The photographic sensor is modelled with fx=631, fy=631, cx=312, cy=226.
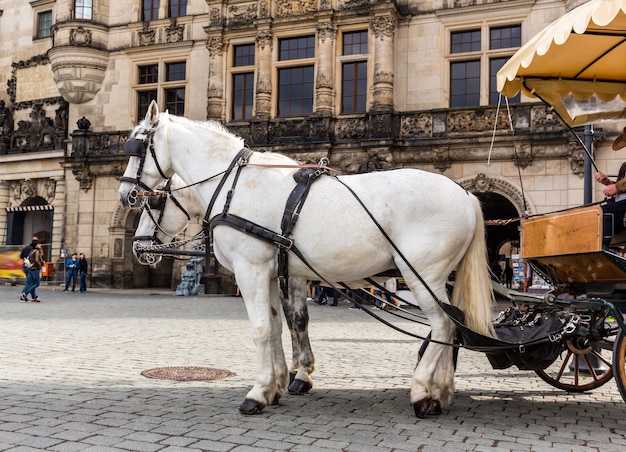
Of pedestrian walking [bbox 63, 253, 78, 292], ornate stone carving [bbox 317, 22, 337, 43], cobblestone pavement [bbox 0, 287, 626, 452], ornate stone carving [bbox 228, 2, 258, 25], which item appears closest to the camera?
cobblestone pavement [bbox 0, 287, 626, 452]

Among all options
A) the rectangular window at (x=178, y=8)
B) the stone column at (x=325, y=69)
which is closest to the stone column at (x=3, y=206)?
the rectangular window at (x=178, y=8)

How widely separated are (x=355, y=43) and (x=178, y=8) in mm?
8623

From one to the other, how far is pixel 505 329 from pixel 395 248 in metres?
1.29

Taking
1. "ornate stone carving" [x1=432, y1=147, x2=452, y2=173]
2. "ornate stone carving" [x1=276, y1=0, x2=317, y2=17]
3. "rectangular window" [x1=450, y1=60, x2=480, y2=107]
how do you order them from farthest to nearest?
"ornate stone carving" [x1=276, y1=0, x2=317, y2=17] < "rectangular window" [x1=450, y1=60, x2=480, y2=107] < "ornate stone carving" [x1=432, y1=147, x2=452, y2=173]

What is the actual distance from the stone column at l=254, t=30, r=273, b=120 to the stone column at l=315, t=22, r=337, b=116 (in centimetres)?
193

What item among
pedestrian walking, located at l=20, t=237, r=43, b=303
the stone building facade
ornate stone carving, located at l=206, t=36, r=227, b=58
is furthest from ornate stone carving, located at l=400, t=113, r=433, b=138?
pedestrian walking, located at l=20, t=237, r=43, b=303

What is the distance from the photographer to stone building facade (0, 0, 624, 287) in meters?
20.4

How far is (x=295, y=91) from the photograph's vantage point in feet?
77.4

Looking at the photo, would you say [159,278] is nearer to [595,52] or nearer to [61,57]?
[61,57]

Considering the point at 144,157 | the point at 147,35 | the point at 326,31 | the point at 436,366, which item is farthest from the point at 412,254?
the point at 147,35

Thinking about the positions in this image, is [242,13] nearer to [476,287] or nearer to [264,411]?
[476,287]

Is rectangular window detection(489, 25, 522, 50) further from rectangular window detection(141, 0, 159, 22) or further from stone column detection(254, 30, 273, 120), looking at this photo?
rectangular window detection(141, 0, 159, 22)

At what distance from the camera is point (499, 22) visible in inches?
831

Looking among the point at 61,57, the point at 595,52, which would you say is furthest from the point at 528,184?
the point at 61,57
